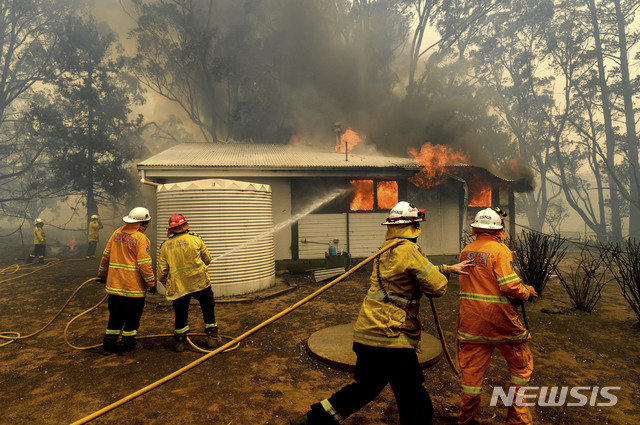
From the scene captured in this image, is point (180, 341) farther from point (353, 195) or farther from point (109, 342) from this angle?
point (353, 195)

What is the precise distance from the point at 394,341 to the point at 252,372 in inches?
89.2

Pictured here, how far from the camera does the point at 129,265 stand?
442cm

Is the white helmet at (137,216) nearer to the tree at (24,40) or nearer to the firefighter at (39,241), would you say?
the firefighter at (39,241)

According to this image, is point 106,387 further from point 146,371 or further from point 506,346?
point 506,346

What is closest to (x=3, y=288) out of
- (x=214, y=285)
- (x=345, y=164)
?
(x=214, y=285)

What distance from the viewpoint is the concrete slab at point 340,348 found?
3.90 m

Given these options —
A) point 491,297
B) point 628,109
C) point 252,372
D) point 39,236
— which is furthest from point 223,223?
point 628,109

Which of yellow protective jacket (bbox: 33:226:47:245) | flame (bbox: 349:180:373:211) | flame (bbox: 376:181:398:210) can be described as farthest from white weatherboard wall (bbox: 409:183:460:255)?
yellow protective jacket (bbox: 33:226:47:245)

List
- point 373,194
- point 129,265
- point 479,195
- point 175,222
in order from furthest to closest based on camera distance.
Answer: point 479,195
point 373,194
point 175,222
point 129,265

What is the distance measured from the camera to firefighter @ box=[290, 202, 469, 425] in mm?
2344

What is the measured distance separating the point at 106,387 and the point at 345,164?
26.9 feet

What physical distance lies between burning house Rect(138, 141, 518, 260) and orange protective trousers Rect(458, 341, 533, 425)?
756 centimetres

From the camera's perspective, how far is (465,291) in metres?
2.85

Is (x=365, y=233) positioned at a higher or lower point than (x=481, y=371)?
higher
